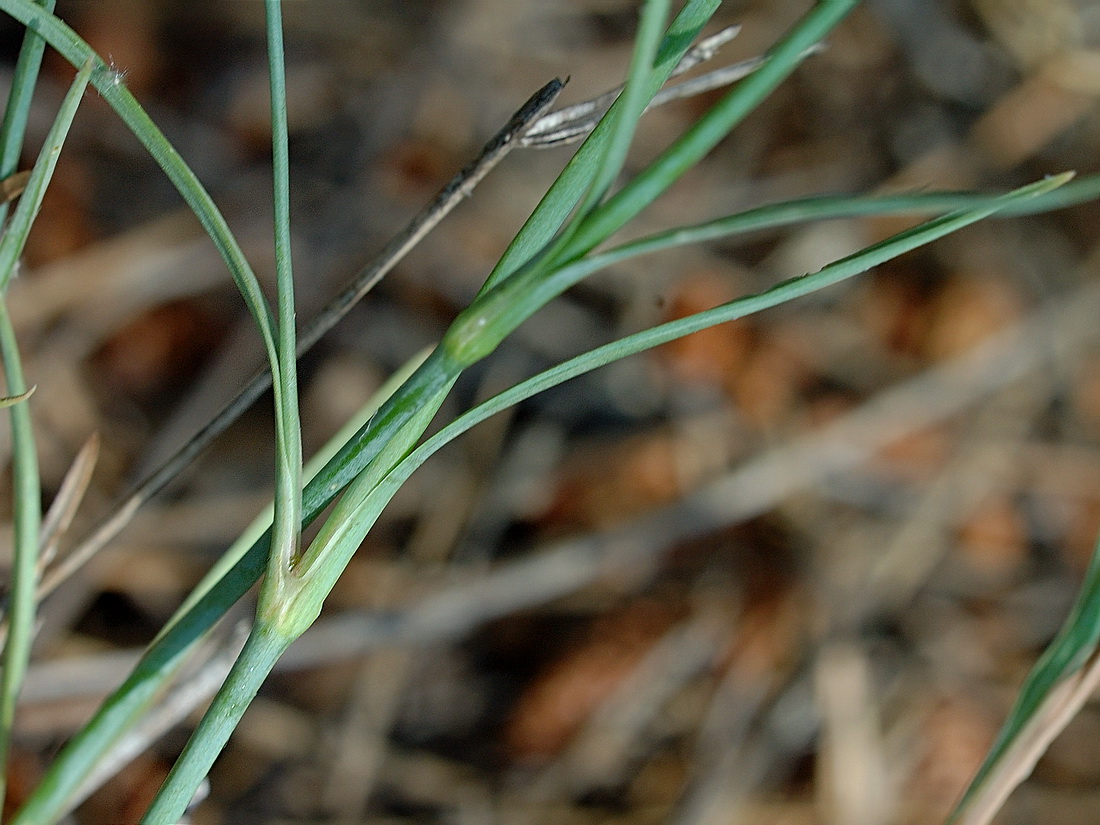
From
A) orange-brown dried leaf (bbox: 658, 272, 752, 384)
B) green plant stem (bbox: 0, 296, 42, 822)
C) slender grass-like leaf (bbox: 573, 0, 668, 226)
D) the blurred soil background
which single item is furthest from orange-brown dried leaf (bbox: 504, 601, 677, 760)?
slender grass-like leaf (bbox: 573, 0, 668, 226)

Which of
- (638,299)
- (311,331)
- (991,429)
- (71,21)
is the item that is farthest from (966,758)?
(71,21)

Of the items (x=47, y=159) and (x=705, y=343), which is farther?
(x=705, y=343)

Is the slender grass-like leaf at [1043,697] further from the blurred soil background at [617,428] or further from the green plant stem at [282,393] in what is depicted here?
the blurred soil background at [617,428]

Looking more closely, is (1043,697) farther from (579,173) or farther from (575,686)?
(575,686)

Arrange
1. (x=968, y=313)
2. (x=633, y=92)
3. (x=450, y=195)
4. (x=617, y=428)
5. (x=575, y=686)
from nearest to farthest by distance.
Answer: (x=633, y=92) → (x=450, y=195) → (x=575, y=686) → (x=617, y=428) → (x=968, y=313)

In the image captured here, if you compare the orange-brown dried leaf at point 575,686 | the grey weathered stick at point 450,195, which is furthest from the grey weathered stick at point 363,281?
the orange-brown dried leaf at point 575,686

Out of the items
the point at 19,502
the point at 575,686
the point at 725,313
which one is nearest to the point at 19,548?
the point at 19,502
